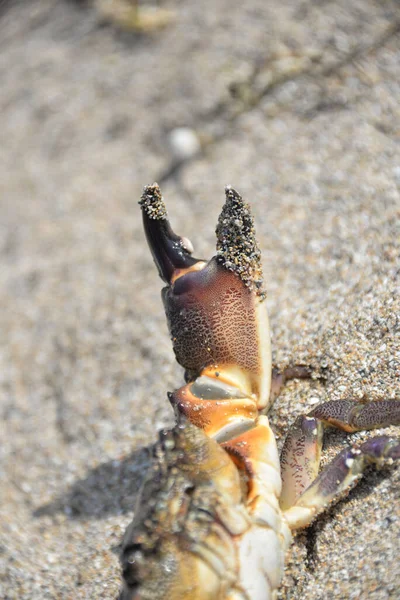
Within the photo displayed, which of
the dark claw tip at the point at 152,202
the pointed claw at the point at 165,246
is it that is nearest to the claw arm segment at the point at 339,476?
the pointed claw at the point at 165,246

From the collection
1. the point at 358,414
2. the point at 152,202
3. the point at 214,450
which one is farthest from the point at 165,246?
the point at 358,414

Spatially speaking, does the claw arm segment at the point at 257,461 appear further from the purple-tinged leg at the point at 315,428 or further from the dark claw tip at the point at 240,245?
the dark claw tip at the point at 240,245

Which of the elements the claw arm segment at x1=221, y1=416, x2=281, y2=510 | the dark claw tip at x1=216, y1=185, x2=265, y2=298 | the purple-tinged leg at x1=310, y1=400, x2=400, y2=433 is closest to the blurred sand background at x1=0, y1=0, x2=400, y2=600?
the purple-tinged leg at x1=310, y1=400, x2=400, y2=433

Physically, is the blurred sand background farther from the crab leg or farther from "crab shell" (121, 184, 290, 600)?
"crab shell" (121, 184, 290, 600)

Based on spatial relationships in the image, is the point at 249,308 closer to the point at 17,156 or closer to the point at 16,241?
the point at 16,241

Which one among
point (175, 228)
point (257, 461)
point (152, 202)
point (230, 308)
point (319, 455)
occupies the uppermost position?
point (152, 202)

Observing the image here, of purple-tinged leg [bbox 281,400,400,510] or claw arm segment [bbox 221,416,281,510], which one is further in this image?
purple-tinged leg [bbox 281,400,400,510]

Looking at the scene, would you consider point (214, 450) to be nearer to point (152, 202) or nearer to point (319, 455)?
point (319, 455)
